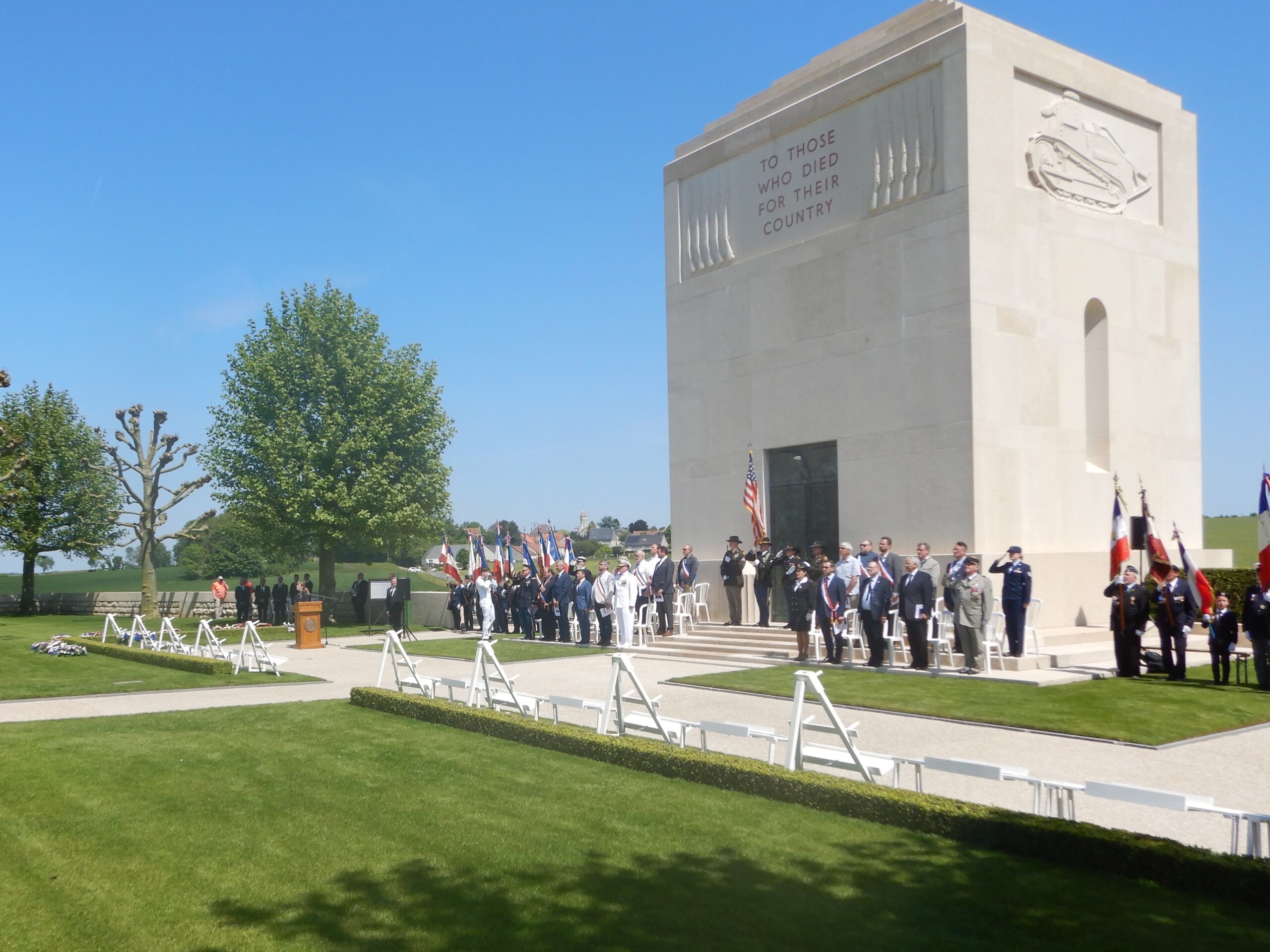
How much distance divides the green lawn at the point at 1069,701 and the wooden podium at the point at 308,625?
13005mm

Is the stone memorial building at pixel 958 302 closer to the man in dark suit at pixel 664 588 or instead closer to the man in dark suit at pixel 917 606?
the man in dark suit at pixel 664 588

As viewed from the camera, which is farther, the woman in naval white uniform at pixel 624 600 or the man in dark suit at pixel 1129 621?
the woman in naval white uniform at pixel 624 600

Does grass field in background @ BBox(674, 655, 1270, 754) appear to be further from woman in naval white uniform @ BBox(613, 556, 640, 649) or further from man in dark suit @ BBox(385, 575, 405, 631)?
man in dark suit @ BBox(385, 575, 405, 631)

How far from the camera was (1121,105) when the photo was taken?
21.2 metres

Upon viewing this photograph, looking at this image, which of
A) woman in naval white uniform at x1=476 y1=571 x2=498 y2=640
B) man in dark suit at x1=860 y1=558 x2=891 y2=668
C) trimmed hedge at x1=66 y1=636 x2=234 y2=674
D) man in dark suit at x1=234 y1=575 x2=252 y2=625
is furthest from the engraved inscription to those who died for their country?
man in dark suit at x1=234 y1=575 x2=252 y2=625

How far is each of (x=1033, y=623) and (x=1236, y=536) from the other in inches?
893

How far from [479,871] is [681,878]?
1222 millimetres

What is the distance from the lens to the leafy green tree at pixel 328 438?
35.4m

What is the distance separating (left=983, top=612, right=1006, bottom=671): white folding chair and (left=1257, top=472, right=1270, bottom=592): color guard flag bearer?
3.40 metres

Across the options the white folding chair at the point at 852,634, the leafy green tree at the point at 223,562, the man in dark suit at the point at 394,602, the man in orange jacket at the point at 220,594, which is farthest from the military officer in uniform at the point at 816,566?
the leafy green tree at the point at 223,562

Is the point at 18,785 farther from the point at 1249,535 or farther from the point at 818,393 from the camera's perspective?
the point at 1249,535

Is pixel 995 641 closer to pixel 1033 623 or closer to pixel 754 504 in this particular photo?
pixel 1033 623

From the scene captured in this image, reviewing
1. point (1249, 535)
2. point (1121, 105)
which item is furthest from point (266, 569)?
point (1121, 105)

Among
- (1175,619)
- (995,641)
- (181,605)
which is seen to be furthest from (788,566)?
(181,605)
